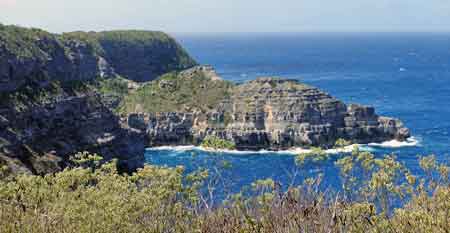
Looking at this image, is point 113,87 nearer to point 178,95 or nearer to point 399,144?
point 178,95

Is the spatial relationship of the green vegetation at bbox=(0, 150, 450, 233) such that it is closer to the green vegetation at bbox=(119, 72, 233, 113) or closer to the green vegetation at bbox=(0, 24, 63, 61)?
the green vegetation at bbox=(0, 24, 63, 61)

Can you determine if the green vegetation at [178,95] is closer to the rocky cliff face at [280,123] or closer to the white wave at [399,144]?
the rocky cliff face at [280,123]

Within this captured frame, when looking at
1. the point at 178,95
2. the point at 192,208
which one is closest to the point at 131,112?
the point at 178,95

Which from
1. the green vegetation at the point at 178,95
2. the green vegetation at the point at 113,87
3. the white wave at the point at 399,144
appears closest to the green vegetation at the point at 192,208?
the white wave at the point at 399,144

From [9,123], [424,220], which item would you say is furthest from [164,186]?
[9,123]

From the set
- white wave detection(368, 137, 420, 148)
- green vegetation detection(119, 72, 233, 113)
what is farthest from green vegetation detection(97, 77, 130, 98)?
white wave detection(368, 137, 420, 148)

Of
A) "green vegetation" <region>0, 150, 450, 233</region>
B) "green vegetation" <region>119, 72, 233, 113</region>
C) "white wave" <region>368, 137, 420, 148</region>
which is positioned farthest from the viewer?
"green vegetation" <region>119, 72, 233, 113</region>
